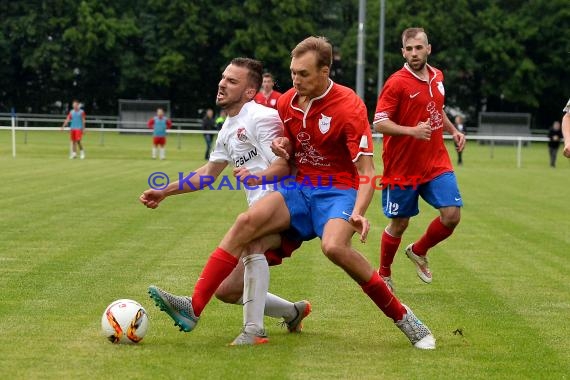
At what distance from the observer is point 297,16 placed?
218 ft

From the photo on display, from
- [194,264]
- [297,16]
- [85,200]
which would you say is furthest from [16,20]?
[194,264]

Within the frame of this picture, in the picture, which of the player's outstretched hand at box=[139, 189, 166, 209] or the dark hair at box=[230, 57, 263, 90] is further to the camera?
the player's outstretched hand at box=[139, 189, 166, 209]

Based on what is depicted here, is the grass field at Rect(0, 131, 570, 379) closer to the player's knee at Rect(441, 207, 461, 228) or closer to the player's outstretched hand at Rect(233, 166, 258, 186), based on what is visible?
the player's knee at Rect(441, 207, 461, 228)

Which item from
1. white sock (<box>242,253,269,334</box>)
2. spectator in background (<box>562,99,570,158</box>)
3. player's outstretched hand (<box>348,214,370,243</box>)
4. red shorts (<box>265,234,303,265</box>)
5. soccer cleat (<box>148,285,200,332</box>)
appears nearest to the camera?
player's outstretched hand (<box>348,214,370,243</box>)

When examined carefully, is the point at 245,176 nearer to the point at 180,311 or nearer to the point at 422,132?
the point at 180,311

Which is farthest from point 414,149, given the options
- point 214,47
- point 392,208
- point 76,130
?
point 214,47

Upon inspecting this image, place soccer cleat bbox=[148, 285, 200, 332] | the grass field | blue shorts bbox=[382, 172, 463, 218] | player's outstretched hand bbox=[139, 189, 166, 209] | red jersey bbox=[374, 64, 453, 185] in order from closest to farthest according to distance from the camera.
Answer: the grass field → soccer cleat bbox=[148, 285, 200, 332] → player's outstretched hand bbox=[139, 189, 166, 209] → red jersey bbox=[374, 64, 453, 185] → blue shorts bbox=[382, 172, 463, 218]

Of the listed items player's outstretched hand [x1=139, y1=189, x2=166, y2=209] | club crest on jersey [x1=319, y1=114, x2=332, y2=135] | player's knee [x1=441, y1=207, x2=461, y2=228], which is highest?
club crest on jersey [x1=319, y1=114, x2=332, y2=135]

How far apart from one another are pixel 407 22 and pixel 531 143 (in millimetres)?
10795

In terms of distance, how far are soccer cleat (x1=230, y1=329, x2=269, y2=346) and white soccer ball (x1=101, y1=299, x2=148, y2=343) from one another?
1.93 ft

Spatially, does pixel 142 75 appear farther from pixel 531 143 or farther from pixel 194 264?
pixel 194 264

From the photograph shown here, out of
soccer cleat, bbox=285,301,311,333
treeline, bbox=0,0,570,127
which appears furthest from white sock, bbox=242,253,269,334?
treeline, bbox=0,0,570,127

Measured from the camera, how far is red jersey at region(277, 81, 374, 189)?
6.62 meters

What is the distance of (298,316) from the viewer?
7.18m
